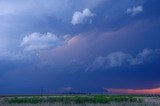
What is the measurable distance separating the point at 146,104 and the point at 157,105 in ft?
2.01

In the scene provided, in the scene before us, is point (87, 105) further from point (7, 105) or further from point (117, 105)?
point (7, 105)

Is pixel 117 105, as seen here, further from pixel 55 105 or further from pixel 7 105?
pixel 7 105

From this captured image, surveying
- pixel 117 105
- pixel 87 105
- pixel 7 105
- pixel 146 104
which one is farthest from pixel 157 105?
pixel 7 105

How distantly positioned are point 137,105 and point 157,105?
1055 mm

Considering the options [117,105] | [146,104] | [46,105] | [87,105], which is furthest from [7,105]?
[146,104]

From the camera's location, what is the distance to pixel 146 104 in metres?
19.7

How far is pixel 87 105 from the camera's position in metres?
19.9

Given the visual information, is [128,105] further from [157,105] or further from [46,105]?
[46,105]

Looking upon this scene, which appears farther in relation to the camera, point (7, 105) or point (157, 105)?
point (7, 105)

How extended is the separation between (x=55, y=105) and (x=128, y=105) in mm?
3859

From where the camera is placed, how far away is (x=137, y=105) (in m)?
19.8

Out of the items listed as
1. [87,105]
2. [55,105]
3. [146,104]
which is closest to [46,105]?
[55,105]

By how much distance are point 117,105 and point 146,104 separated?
59.8 inches

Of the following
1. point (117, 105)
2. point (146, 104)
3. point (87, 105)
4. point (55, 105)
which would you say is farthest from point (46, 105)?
point (146, 104)
